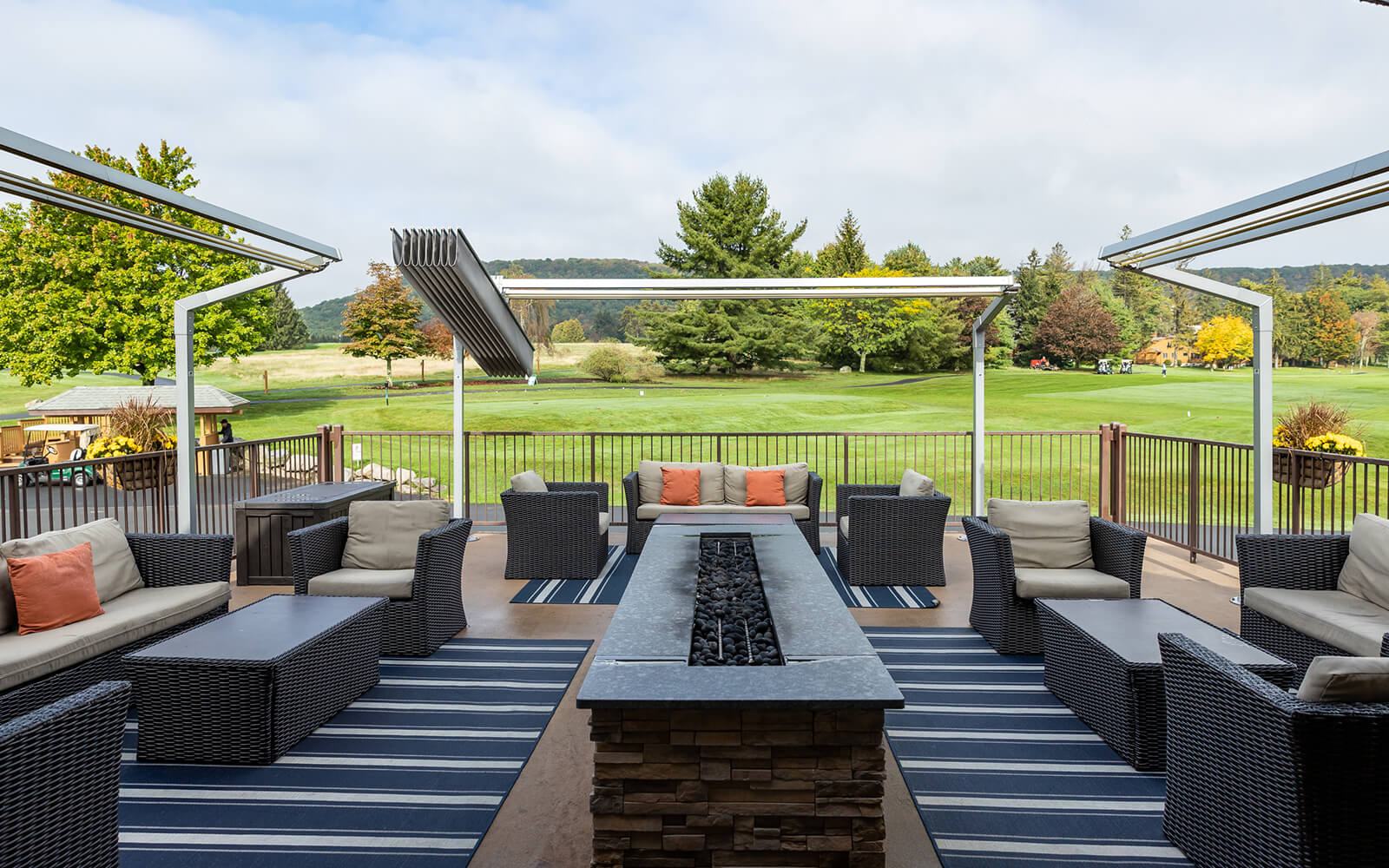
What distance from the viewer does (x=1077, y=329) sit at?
24.5 m

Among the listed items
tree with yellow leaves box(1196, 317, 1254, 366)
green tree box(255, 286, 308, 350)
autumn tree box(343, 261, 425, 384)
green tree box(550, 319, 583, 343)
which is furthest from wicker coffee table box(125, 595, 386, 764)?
tree with yellow leaves box(1196, 317, 1254, 366)

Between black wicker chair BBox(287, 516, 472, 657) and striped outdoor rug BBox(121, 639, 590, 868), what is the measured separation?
367 mm

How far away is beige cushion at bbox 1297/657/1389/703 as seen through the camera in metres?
1.72

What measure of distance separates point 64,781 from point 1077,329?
27.4 m

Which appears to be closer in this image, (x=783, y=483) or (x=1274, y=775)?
(x=1274, y=775)

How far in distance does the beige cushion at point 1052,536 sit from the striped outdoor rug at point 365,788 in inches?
109

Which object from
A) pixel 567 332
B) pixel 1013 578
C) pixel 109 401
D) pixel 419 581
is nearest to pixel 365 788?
pixel 419 581

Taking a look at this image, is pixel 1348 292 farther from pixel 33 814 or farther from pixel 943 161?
pixel 33 814

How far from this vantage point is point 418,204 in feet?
70.3

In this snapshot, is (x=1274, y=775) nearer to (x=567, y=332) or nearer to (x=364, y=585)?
(x=364, y=585)

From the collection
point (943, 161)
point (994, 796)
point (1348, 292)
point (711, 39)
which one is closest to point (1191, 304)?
point (1348, 292)

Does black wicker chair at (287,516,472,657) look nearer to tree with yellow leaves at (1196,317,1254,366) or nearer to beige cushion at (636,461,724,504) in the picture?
beige cushion at (636,461,724,504)

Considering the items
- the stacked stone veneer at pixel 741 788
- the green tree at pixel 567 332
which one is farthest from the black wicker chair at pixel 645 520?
the green tree at pixel 567 332

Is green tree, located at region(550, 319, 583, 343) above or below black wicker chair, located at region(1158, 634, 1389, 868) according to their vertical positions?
above
